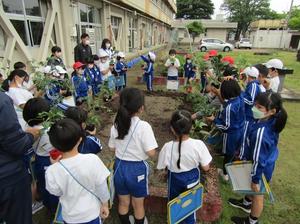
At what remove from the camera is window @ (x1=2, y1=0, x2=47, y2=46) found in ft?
19.2

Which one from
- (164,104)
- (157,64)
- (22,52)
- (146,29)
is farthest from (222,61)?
(146,29)

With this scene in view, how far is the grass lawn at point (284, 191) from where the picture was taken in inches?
115

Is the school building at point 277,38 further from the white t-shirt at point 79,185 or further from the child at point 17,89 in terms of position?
the white t-shirt at point 79,185

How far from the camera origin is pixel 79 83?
5.16 m

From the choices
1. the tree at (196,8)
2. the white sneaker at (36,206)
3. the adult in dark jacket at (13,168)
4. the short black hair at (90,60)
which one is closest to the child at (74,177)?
the adult in dark jacket at (13,168)

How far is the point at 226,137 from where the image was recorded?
3.39m

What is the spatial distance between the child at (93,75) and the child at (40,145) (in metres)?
3.48

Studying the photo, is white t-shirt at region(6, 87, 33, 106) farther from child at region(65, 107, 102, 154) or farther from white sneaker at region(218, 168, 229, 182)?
white sneaker at region(218, 168, 229, 182)

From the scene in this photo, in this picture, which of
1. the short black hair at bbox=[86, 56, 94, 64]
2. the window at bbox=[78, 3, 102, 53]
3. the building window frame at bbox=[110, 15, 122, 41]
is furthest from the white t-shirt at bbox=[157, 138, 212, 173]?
the building window frame at bbox=[110, 15, 122, 41]

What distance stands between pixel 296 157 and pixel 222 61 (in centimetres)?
243

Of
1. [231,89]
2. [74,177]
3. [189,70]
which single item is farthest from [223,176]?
[189,70]

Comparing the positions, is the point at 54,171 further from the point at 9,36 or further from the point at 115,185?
the point at 9,36

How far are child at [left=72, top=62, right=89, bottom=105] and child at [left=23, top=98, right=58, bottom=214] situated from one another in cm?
263

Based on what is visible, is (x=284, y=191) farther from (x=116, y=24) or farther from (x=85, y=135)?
(x=116, y=24)
